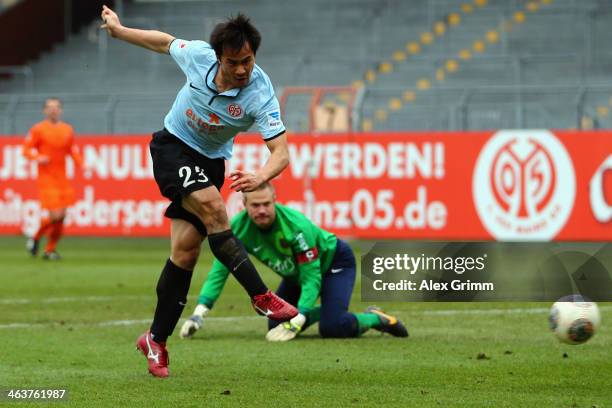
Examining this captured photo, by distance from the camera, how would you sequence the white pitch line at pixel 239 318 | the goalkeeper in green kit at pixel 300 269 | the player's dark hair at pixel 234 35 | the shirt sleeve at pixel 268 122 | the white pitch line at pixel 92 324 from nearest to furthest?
the player's dark hair at pixel 234 35 → the shirt sleeve at pixel 268 122 → the goalkeeper in green kit at pixel 300 269 → the white pitch line at pixel 92 324 → the white pitch line at pixel 239 318

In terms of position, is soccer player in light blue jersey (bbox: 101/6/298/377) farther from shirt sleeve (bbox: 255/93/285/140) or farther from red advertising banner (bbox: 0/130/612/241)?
red advertising banner (bbox: 0/130/612/241)

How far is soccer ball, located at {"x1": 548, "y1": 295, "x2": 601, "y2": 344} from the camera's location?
651cm

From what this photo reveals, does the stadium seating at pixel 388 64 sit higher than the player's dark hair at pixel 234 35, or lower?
higher

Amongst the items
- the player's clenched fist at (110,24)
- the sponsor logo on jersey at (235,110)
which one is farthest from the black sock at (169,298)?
the player's clenched fist at (110,24)

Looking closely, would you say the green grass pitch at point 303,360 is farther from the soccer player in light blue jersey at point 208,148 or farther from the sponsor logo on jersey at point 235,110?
the sponsor logo on jersey at point 235,110

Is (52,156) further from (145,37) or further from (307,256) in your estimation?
(145,37)

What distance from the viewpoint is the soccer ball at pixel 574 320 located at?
6512 mm

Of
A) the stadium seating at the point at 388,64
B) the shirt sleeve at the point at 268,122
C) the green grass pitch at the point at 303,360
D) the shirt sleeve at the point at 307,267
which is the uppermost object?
the stadium seating at the point at 388,64

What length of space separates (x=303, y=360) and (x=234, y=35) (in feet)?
7.84

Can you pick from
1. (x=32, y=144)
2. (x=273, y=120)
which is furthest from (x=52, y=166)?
(x=273, y=120)

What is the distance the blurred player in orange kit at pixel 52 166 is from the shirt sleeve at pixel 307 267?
10241 millimetres

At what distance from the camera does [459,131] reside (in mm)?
21797

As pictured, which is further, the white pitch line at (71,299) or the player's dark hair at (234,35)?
the white pitch line at (71,299)

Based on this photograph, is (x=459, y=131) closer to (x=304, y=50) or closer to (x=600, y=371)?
(x=304, y=50)
